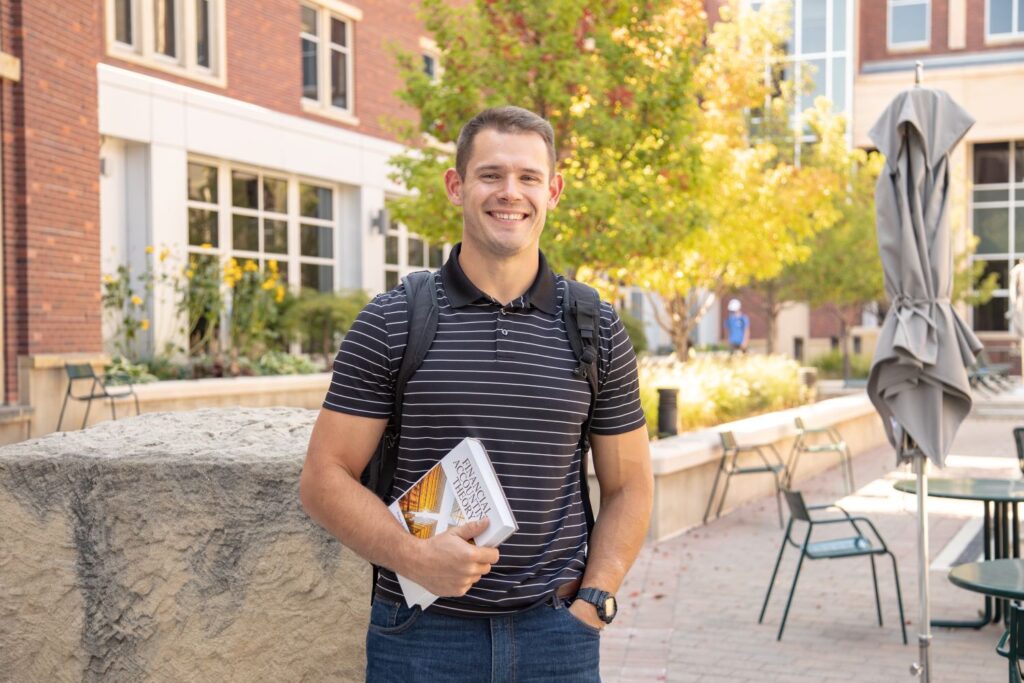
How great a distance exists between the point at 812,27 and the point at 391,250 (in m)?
24.3

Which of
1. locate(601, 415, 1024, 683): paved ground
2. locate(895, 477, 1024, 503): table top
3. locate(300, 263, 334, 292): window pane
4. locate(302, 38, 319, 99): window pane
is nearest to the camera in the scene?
locate(601, 415, 1024, 683): paved ground

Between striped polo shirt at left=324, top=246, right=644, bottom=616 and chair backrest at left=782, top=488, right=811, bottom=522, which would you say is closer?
striped polo shirt at left=324, top=246, right=644, bottom=616

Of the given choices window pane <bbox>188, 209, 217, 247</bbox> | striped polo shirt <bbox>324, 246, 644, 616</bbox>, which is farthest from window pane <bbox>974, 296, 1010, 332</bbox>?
striped polo shirt <bbox>324, 246, 644, 616</bbox>

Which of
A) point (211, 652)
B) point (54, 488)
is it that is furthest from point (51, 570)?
point (211, 652)

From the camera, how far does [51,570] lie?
13.5ft

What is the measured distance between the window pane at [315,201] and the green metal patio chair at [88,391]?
29.3 ft

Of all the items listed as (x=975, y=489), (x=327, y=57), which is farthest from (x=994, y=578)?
(x=327, y=57)

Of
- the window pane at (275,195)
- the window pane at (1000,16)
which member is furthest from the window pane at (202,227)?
the window pane at (1000,16)

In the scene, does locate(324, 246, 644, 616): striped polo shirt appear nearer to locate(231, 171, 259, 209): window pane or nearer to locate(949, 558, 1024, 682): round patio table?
locate(949, 558, 1024, 682): round patio table

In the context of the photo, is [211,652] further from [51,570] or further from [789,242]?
[789,242]

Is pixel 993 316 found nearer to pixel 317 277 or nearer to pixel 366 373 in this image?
pixel 317 277

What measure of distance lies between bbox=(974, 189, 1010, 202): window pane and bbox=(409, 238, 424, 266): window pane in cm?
2488

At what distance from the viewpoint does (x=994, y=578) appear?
5.23m

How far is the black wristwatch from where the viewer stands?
8.63ft
